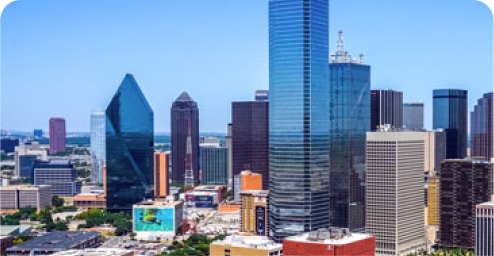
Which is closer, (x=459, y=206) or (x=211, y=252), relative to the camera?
(x=211, y=252)

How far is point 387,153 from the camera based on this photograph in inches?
413

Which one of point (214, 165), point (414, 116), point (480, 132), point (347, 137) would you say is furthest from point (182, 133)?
point (347, 137)

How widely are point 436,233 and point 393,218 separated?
144 cm

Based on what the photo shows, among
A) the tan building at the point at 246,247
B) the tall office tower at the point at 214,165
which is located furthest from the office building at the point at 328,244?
the tall office tower at the point at 214,165

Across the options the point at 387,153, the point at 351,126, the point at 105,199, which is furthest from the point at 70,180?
the point at 387,153

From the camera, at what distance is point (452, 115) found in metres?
15.5

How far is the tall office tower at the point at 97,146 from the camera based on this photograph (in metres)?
20.3

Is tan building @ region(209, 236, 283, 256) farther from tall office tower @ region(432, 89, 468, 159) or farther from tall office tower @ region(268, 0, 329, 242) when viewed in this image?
tall office tower @ region(432, 89, 468, 159)

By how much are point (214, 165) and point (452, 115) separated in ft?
22.0

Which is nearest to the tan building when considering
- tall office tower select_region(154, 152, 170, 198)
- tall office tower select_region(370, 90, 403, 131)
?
tall office tower select_region(370, 90, 403, 131)

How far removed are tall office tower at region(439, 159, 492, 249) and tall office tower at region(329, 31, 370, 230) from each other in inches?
48.7

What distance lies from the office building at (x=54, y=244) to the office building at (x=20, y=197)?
4.44m

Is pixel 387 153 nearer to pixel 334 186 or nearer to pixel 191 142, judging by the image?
pixel 334 186

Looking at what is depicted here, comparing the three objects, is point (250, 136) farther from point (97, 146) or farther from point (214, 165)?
point (97, 146)
